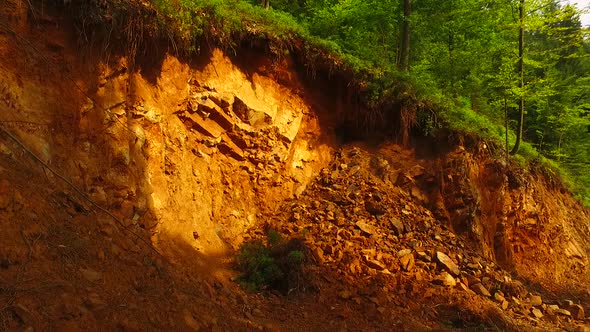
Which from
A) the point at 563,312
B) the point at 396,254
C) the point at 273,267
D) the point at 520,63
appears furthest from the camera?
the point at 520,63

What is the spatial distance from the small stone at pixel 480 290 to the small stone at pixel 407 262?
1.30 meters

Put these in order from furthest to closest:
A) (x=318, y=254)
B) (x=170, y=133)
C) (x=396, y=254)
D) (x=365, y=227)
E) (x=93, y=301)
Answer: (x=365, y=227)
(x=396, y=254)
(x=318, y=254)
(x=170, y=133)
(x=93, y=301)

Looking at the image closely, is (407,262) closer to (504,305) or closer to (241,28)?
(504,305)

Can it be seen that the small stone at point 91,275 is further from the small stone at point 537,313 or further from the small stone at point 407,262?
the small stone at point 537,313

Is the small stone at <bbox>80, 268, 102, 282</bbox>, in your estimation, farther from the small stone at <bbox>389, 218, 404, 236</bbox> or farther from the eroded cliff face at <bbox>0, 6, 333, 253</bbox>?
the small stone at <bbox>389, 218, 404, 236</bbox>

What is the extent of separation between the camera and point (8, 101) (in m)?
5.29

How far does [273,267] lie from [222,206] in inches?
68.3

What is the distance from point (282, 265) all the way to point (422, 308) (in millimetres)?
2475

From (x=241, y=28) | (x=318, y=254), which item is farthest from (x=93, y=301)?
(x=241, y=28)

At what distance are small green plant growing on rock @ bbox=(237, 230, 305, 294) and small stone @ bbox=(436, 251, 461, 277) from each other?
285cm

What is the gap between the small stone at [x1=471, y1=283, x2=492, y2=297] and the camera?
8039 mm

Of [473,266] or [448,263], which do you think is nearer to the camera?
[448,263]

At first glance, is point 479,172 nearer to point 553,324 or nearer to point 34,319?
point 553,324

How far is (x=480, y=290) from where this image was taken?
8078 mm
